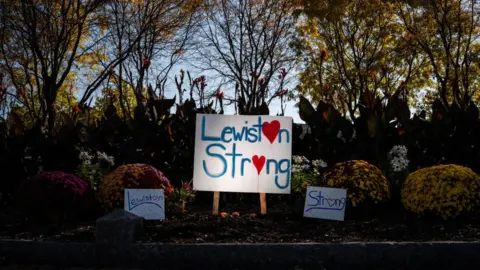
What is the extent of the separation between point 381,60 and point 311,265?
22.5 m

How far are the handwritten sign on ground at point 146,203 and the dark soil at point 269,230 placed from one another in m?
0.11

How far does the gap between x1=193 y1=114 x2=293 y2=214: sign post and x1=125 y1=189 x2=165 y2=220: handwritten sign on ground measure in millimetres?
599

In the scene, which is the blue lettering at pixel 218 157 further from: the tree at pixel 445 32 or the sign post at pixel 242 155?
the tree at pixel 445 32

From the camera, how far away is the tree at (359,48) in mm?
24531

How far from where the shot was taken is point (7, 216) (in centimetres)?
634

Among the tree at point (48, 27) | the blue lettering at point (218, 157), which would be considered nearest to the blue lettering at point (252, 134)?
the blue lettering at point (218, 157)

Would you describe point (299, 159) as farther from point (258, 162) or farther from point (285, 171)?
point (258, 162)

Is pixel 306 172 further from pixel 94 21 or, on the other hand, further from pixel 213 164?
pixel 94 21

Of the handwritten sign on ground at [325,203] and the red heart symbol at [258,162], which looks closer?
the handwritten sign on ground at [325,203]

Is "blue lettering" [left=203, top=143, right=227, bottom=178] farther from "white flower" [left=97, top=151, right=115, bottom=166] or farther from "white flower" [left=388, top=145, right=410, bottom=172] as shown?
"white flower" [left=388, top=145, right=410, bottom=172]

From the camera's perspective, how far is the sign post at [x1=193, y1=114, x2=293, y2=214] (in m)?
6.20

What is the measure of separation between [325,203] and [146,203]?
1.78 m

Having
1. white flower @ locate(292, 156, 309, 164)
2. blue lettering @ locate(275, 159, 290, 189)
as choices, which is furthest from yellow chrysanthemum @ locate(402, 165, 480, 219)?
white flower @ locate(292, 156, 309, 164)

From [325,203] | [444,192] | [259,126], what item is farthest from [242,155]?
[444,192]
